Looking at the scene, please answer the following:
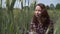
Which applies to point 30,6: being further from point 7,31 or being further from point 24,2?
point 7,31

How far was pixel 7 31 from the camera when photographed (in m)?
0.72

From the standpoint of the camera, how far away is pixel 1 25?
2.41ft

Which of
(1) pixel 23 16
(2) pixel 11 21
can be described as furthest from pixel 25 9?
(2) pixel 11 21

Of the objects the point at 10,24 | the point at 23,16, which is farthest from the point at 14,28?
the point at 23,16

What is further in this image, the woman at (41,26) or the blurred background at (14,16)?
the woman at (41,26)

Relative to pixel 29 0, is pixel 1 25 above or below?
below

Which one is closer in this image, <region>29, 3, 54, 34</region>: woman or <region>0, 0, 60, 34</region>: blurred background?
<region>0, 0, 60, 34</region>: blurred background

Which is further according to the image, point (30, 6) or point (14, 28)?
point (30, 6)

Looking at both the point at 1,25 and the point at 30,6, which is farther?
the point at 30,6

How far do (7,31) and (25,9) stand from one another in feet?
0.55

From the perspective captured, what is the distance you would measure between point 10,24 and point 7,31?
43 mm

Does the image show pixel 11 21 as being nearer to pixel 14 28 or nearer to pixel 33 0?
pixel 14 28

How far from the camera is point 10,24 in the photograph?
69 cm

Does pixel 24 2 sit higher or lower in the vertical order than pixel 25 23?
higher
